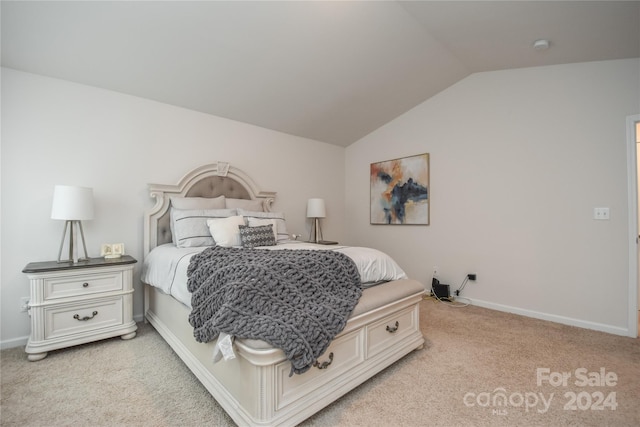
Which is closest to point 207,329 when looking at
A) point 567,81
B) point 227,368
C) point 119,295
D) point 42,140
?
point 227,368

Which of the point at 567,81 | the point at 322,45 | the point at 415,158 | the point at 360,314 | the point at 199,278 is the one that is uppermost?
the point at 322,45

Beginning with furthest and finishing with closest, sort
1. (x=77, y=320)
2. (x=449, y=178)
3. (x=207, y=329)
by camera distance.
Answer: (x=449, y=178) < (x=77, y=320) < (x=207, y=329)

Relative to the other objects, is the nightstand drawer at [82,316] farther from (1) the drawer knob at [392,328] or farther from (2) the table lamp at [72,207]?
(1) the drawer knob at [392,328]

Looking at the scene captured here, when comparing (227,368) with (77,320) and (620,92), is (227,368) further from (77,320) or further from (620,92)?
(620,92)

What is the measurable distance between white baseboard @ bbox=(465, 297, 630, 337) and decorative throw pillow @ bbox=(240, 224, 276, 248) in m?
2.40

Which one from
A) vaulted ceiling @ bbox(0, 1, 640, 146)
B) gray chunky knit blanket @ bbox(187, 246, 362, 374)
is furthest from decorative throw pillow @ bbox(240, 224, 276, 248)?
vaulted ceiling @ bbox(0, 1, 640, 146)

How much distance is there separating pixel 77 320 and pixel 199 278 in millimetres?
1271

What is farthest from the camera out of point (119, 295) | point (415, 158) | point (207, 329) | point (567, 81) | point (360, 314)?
point (415, 158)

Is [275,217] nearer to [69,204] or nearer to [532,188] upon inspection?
[69,204]

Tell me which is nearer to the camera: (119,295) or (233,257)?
(233,257)

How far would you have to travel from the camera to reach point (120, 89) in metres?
2.66

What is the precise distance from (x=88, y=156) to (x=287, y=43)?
6.47 ft

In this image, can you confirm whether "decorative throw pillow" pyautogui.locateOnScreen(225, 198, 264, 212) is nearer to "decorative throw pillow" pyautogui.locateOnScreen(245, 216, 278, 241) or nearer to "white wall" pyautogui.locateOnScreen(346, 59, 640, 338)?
"decorative throw pillow" pyautogui.locateOnScreen(245, 216, 278, 241)

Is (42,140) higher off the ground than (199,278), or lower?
higher
